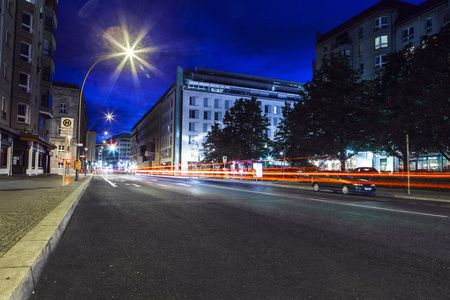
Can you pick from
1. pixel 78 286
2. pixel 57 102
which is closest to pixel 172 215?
pixel 78 286

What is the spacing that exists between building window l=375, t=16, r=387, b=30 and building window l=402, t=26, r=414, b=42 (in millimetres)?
2809

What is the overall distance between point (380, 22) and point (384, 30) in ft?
5.35

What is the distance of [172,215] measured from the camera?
7.59m

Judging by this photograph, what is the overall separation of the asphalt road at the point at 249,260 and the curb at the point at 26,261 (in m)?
0.13

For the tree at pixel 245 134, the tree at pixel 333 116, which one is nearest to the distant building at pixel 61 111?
the tree at pixel 245 134

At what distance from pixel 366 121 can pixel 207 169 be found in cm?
3741

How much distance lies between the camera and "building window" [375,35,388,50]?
41.8m

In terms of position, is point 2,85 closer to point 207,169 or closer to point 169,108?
point 207,169

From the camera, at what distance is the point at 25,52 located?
27.7 m

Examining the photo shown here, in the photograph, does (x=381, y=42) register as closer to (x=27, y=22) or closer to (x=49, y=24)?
(x=27, y=22)

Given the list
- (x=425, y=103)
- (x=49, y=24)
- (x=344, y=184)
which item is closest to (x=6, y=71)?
(x=49, y=24)

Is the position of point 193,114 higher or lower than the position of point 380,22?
lower

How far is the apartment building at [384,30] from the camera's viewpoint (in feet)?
123

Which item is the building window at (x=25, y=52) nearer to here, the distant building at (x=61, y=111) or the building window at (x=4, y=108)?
the building window at (x=4, y=108)
